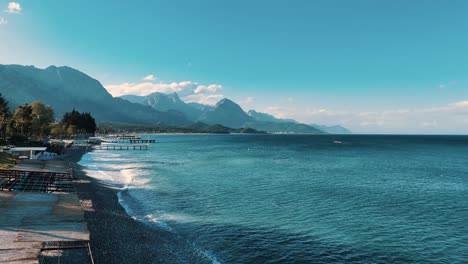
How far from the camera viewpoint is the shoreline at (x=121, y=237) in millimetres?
20031

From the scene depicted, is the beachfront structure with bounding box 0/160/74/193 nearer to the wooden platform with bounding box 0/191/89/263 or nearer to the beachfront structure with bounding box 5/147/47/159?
the wooden platform with bounding box 0/191/89/263

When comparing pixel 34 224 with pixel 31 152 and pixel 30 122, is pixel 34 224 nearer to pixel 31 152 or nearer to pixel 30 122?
pixel 31 152

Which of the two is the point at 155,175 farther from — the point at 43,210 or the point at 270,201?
the point at 43,210

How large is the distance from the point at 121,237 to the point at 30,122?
98877mm

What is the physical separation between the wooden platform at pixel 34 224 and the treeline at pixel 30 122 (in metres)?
73.4

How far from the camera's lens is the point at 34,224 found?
19484 millimetres

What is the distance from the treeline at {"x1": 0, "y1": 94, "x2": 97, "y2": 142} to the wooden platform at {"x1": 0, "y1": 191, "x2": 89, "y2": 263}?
73432mm

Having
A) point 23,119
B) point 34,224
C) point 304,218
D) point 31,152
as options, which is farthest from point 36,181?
point 23,119

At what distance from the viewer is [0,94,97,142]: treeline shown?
88.6 metres

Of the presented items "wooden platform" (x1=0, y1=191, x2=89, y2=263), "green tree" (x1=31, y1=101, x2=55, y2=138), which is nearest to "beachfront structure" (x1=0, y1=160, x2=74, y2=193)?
"wooden platform" (x1=0, y1=191, x2=89, y2=263)

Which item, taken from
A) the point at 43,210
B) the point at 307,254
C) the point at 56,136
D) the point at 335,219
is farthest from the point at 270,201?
the point at 56,136

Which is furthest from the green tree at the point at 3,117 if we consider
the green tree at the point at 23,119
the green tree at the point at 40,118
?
the green tree at the point at 40,118

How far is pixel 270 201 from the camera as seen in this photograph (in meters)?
39.3

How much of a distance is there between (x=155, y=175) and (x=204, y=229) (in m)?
35.8
